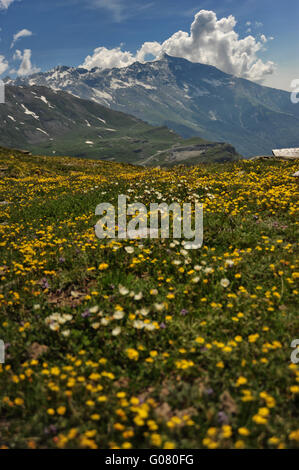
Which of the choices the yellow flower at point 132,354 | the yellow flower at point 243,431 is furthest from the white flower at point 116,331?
the yellow flower at point 243,431

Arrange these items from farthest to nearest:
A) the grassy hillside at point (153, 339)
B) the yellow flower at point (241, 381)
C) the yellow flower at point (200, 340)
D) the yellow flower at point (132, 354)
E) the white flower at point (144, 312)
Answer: the white flower at point (144, 312) → the yellow flower at point (200, 340) → the yellow flower at point (132, 354) → the yellow flower at point (241, 381) → the grassy hillside at point (153, 339)

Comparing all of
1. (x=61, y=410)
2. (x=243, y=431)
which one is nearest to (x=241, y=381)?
(x=243, y=431)

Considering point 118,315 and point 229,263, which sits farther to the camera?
point 229,263

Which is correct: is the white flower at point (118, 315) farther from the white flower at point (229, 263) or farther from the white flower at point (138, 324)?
the white flower at point (229, 263)

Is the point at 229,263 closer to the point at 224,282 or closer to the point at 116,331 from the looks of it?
the point at 224,282

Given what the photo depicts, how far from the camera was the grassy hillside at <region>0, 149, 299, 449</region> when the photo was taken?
3.86 m

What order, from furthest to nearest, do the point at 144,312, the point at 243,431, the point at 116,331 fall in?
the point at 144,312
the point at 116,331
the point at 243,431

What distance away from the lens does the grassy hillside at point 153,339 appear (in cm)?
386

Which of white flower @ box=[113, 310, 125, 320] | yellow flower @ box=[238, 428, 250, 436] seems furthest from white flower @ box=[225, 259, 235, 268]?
yellow flower @ box=[238, 428, 250, 436]

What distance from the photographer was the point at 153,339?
539 centimetres

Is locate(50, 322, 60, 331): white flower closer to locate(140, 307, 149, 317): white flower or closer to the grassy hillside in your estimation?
the grassy hillside
